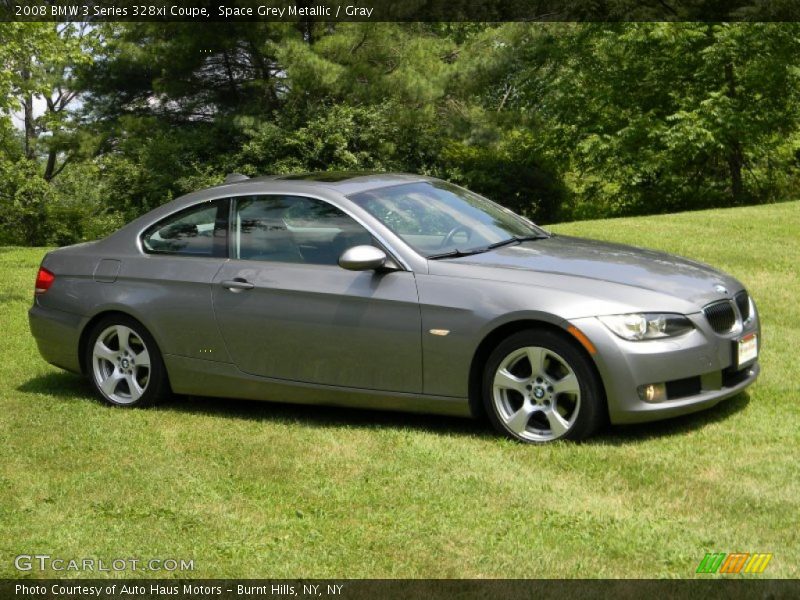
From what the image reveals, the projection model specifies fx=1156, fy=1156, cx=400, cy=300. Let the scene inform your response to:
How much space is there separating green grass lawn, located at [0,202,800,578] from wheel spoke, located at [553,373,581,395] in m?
0.31

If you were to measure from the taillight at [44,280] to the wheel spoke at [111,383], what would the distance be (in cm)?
91

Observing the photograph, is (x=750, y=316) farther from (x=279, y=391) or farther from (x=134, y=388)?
(x=134, y=388)

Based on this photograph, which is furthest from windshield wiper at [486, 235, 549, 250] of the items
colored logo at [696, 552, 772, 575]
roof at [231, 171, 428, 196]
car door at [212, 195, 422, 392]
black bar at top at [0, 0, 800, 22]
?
Result: black bar at top at [0, 0, 800, 22]

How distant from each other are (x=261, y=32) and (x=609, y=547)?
26.5 meters

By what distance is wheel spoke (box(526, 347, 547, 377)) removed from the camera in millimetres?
6449

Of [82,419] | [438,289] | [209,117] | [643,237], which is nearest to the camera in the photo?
[438,289]

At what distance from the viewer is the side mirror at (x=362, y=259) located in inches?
270

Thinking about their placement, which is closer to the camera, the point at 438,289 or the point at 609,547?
the point at 609,547

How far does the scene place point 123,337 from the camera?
803 cm

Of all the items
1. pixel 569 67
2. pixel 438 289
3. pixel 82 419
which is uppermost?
pixel 569 67

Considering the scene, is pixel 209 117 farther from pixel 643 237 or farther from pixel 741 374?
pixel 741 374

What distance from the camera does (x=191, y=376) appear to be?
776 cm

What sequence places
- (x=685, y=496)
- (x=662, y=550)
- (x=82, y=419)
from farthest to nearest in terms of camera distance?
1. (x=82, y=419)
2. (x=685, y=496)
3. (x=662, y=550)

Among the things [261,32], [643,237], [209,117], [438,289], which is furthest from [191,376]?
[209,117]
